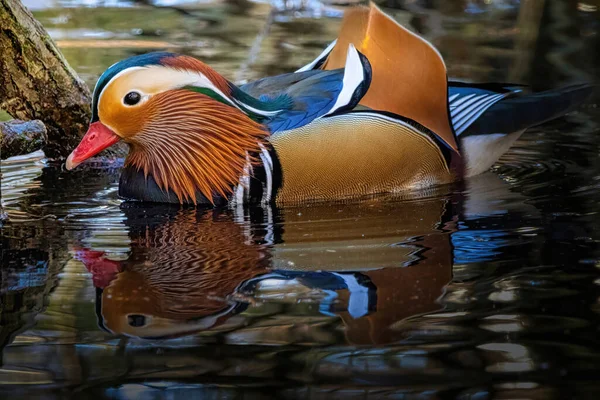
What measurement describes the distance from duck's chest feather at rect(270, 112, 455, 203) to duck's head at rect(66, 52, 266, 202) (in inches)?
7.9

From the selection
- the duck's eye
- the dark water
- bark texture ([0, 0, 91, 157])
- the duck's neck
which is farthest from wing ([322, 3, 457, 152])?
bark texture ([0, 0, 91, 157])

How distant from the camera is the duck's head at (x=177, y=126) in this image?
179 inches

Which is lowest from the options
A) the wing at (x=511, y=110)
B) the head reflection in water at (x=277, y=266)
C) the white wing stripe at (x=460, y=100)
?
the head reflection in water at (x=277, y=266)

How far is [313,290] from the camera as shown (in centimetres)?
332

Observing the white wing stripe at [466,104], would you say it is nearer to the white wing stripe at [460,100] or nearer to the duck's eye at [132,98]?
the white wing stripe at [460,100]

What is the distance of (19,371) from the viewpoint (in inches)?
107

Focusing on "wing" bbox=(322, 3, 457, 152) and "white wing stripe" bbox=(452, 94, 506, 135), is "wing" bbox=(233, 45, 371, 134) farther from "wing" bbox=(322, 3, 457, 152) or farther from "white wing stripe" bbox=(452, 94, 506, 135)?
"white wing stripe" bbox=(452, 94, 506, 135)

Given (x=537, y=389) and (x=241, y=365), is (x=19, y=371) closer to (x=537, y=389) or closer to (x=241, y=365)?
(x=241, y=365)

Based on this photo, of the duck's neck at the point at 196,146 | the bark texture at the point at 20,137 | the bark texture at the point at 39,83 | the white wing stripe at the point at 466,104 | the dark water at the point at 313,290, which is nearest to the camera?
the dark water at the point at 313,290

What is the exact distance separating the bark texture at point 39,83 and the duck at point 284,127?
82 centimetres

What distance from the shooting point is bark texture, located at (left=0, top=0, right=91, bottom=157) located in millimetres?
5180

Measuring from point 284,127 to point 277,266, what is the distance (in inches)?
44.0

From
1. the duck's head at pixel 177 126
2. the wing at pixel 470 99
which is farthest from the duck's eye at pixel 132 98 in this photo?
the wing at pixel 470 99

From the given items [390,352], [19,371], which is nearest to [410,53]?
[390,352]
